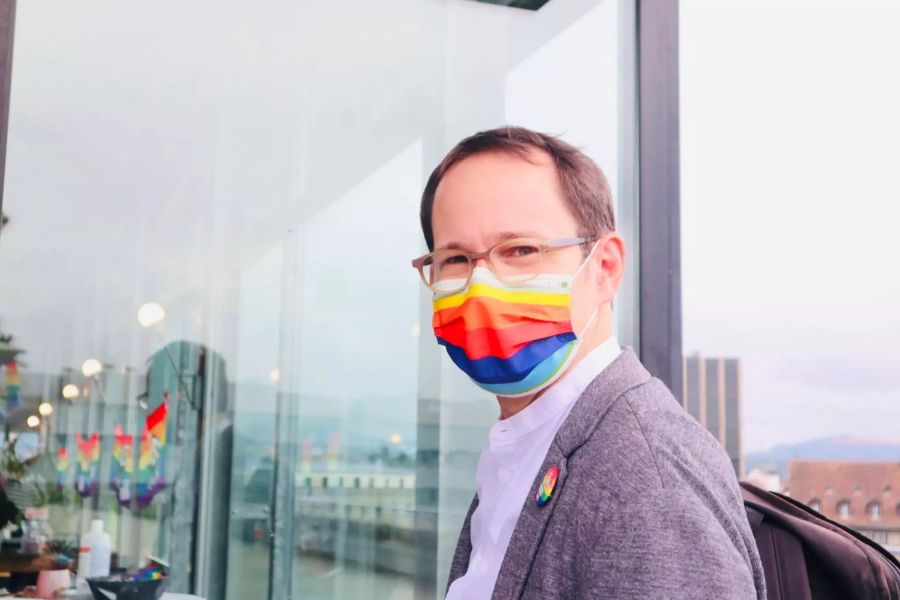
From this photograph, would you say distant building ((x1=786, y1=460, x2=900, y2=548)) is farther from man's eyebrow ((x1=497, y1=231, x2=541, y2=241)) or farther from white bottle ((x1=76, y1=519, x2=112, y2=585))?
man's eyebrow ((x1=497, y1=231, x2=541, y2=241))

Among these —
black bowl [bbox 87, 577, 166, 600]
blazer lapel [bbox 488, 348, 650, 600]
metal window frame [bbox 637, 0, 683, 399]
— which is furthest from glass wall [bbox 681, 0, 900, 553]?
blazer lapel [bbox 488, 348, 650, 600]

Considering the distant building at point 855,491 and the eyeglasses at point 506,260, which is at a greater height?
the eyeglasses at point 506,260

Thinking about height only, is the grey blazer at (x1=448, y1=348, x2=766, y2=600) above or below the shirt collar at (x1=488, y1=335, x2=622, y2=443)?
below

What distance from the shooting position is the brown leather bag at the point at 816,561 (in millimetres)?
920

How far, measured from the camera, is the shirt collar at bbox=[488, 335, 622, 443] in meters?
0.99

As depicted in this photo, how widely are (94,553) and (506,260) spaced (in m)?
2.24

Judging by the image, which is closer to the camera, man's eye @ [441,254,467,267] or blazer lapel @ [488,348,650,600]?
blazer lapel @ [488,348,650,600]

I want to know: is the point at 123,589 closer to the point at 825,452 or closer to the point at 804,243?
the point at 825,452

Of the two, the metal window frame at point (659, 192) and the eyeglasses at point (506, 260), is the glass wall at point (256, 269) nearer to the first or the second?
the metal window frame at point (659, 192)

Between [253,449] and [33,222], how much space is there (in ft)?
3.46

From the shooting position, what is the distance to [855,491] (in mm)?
3285

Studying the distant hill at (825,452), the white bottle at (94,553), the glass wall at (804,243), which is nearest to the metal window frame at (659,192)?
the glass wall at (804,243)

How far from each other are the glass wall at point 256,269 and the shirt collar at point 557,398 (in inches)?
59.9

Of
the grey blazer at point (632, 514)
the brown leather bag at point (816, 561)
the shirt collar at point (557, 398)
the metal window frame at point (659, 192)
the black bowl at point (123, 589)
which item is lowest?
the black bowl at point (123, 589)
